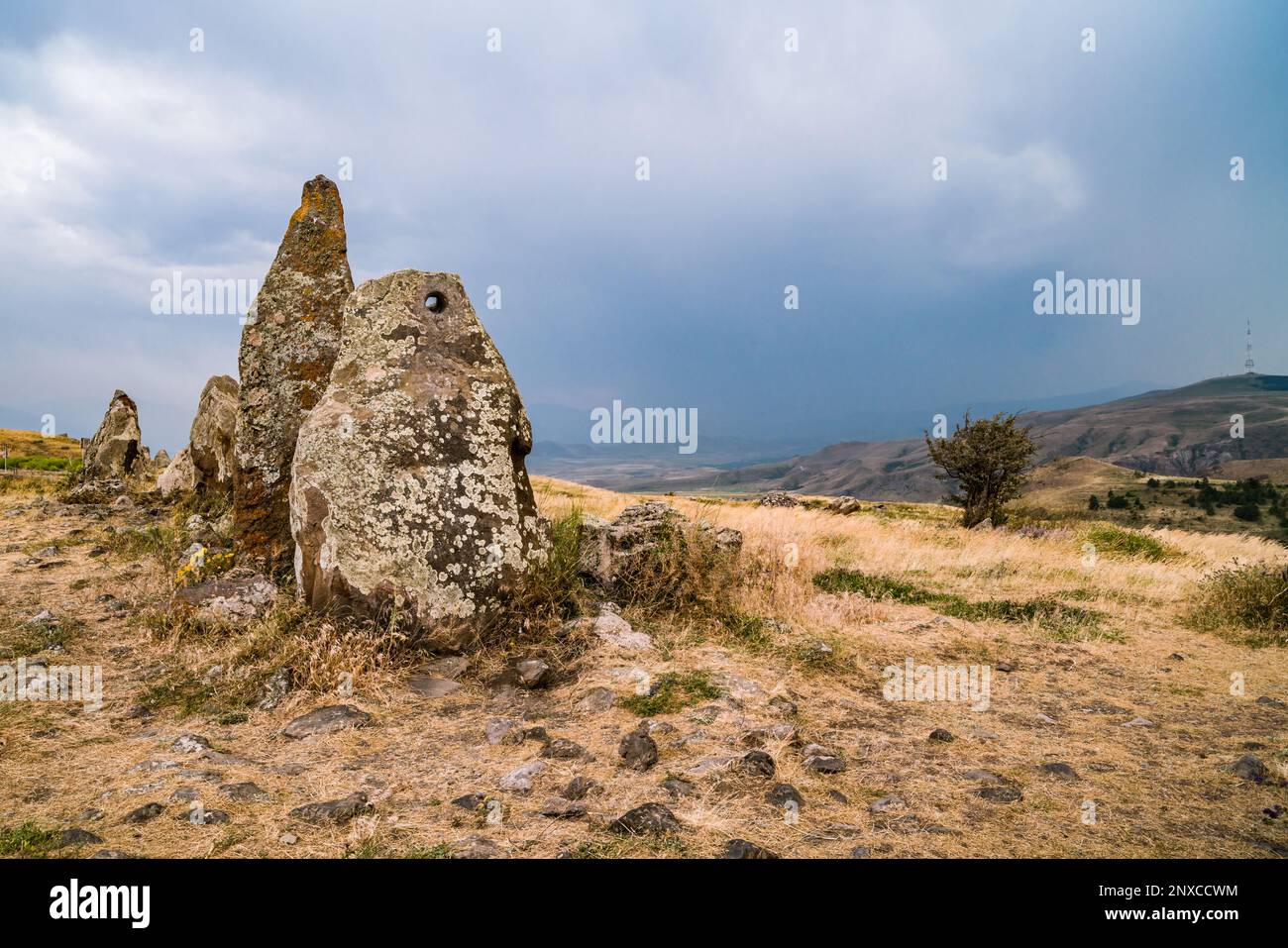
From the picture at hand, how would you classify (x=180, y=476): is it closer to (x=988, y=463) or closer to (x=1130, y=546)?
(x=1130, y=546)

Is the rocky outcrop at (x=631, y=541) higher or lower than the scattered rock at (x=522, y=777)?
higher

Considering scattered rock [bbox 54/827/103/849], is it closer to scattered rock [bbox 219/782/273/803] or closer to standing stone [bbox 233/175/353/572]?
scattered rock [bbox 219/782/273/803]

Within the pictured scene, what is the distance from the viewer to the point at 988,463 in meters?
26.0

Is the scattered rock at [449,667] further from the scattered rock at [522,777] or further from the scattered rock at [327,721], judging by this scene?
the scattered rock at [522,777]

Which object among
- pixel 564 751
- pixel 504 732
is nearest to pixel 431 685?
pixel 504 732

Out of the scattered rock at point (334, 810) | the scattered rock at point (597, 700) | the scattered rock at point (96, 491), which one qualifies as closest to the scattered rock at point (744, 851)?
the scattered rock at point (334, 810)

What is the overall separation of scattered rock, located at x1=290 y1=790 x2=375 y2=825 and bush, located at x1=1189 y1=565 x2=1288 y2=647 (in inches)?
400

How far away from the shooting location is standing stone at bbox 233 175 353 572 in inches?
361

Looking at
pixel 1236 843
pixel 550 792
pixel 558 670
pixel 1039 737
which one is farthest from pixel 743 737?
pixel 1236 843

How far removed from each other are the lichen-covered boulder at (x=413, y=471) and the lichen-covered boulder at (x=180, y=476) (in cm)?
1025

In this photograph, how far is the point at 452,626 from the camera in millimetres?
6879

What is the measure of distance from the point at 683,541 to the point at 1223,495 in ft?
195

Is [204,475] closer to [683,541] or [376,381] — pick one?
[376,381]

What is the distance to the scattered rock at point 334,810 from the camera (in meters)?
4.08
